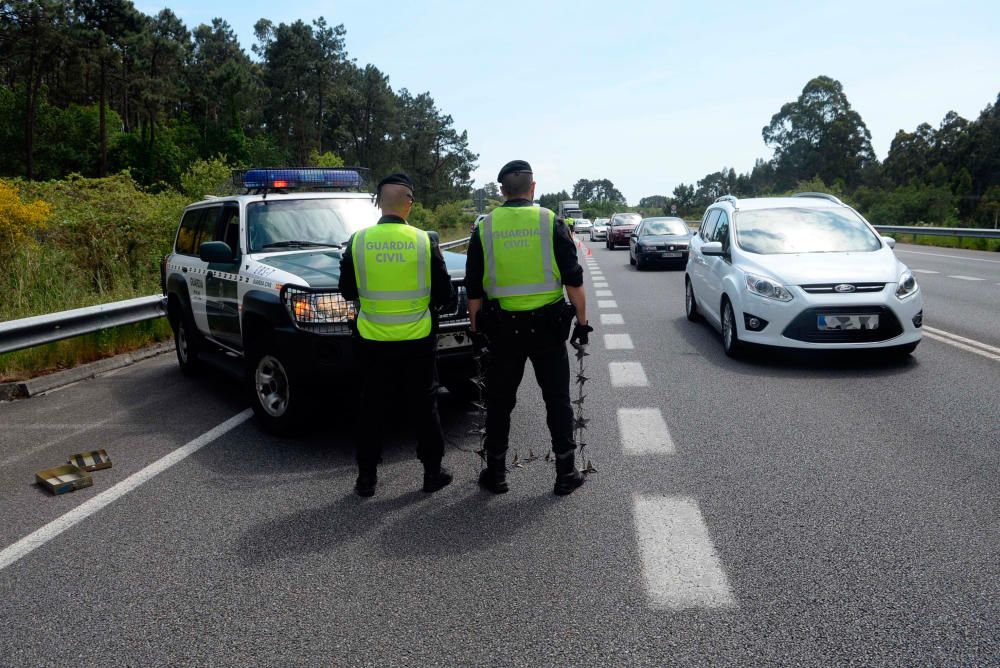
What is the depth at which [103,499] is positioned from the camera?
5160 millimetres

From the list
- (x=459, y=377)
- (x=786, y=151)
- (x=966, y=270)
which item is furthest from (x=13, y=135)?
(x=786, y=151)

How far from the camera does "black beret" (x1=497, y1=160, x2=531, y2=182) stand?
5.02 metres

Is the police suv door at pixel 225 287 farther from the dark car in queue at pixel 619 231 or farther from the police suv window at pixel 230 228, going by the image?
the dark car in queue at pixel 619 231

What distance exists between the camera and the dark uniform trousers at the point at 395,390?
5117 mm

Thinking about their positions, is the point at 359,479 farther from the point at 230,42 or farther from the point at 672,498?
the point at 230,42

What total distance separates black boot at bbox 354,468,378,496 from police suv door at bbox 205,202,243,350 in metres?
2.59

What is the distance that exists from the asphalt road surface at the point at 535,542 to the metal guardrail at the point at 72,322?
3.08 ft

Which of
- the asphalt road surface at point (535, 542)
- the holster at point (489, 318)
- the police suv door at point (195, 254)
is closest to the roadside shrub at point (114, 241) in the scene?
the police suv door at point (195, 254)

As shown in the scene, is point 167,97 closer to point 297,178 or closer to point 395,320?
point 297,178

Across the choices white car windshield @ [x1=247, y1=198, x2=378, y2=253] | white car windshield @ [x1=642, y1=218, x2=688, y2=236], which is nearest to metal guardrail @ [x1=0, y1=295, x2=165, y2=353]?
white car windshield @ [x1=247, y1=198, x2=378, y2=253]

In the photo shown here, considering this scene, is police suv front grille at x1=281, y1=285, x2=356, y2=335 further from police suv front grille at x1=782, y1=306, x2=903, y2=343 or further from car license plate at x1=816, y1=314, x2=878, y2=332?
car license plate at x1=816, y1=314, x2=878, y2=332

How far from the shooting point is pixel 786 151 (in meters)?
119

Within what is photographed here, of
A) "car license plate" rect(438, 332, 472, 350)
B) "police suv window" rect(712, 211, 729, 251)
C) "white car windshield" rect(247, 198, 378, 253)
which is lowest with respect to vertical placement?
"car license plate" rect(438, 332, 472, 350)

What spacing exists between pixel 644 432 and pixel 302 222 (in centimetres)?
349
